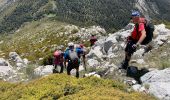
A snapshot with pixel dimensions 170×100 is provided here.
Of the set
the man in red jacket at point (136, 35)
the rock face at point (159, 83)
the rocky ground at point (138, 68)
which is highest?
the man in red jacket at point (136, 35)

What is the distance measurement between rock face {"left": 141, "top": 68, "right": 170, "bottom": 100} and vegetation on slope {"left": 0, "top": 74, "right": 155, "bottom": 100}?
0.78 meters

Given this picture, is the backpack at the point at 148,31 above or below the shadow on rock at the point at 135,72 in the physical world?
above

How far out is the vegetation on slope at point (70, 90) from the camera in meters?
12.3

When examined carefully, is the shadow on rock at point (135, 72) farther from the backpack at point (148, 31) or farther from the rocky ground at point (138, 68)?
the backpack at point (148, 31)

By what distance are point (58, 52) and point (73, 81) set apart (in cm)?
914

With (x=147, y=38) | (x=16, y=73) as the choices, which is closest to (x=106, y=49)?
(x=16, y=73)

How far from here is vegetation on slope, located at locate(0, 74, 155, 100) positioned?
40.2 feet

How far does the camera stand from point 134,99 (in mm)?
11914

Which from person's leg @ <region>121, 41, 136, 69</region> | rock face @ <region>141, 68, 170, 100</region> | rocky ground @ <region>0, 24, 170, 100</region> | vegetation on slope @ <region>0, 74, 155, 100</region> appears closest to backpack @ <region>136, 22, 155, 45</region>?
person's leg @ <region>121, 41, 136, 69</region>

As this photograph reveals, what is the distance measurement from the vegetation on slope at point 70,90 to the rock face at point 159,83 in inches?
30.6

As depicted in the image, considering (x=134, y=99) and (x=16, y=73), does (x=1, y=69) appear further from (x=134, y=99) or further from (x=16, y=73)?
(x=134, y=99)

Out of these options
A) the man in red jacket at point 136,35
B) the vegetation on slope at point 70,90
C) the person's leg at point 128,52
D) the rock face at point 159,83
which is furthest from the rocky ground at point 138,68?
the vegetation on slope at point 70,90

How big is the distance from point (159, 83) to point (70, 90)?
10.4 ft

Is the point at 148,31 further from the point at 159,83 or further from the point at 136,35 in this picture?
the point at 159,83
